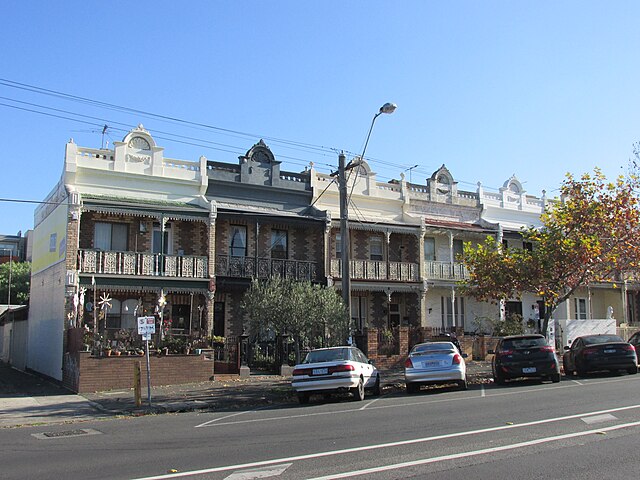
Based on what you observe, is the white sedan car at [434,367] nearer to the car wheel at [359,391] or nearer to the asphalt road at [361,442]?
the car wheel at [359,391]

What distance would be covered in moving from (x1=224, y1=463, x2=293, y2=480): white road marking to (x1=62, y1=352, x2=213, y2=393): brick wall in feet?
42.9

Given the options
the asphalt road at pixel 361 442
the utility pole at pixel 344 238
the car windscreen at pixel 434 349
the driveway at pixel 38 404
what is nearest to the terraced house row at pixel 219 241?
the utility pole at pixel 344 238

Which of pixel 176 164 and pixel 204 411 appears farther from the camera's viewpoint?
pixel 176 164

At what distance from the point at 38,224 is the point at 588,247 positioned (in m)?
22.6

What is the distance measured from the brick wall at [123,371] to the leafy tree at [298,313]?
7.69 feet

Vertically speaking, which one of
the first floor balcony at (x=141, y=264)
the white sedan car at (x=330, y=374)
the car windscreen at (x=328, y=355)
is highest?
the first floor balcony at (x=141, y=264)

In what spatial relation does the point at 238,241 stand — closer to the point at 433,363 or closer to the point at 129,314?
the point at 129,314

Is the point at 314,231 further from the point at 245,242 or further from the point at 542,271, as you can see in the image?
the point at 542,271

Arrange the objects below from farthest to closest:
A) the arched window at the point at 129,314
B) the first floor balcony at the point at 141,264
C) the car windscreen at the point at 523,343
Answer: the arched window at the point at 129,314
the first floor balcony at the point at 141,264
the car windscreen at the point at 523,343

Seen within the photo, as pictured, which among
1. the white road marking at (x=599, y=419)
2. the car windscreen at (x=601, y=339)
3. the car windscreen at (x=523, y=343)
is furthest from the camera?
the car windscreen at (x=601, y=339)

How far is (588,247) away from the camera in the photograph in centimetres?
2106

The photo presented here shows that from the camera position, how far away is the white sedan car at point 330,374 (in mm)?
15625

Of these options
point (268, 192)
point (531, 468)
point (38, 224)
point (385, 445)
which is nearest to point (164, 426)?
point (385, 445)

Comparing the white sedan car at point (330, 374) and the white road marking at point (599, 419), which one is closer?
the white road marking at point (599, 419)
